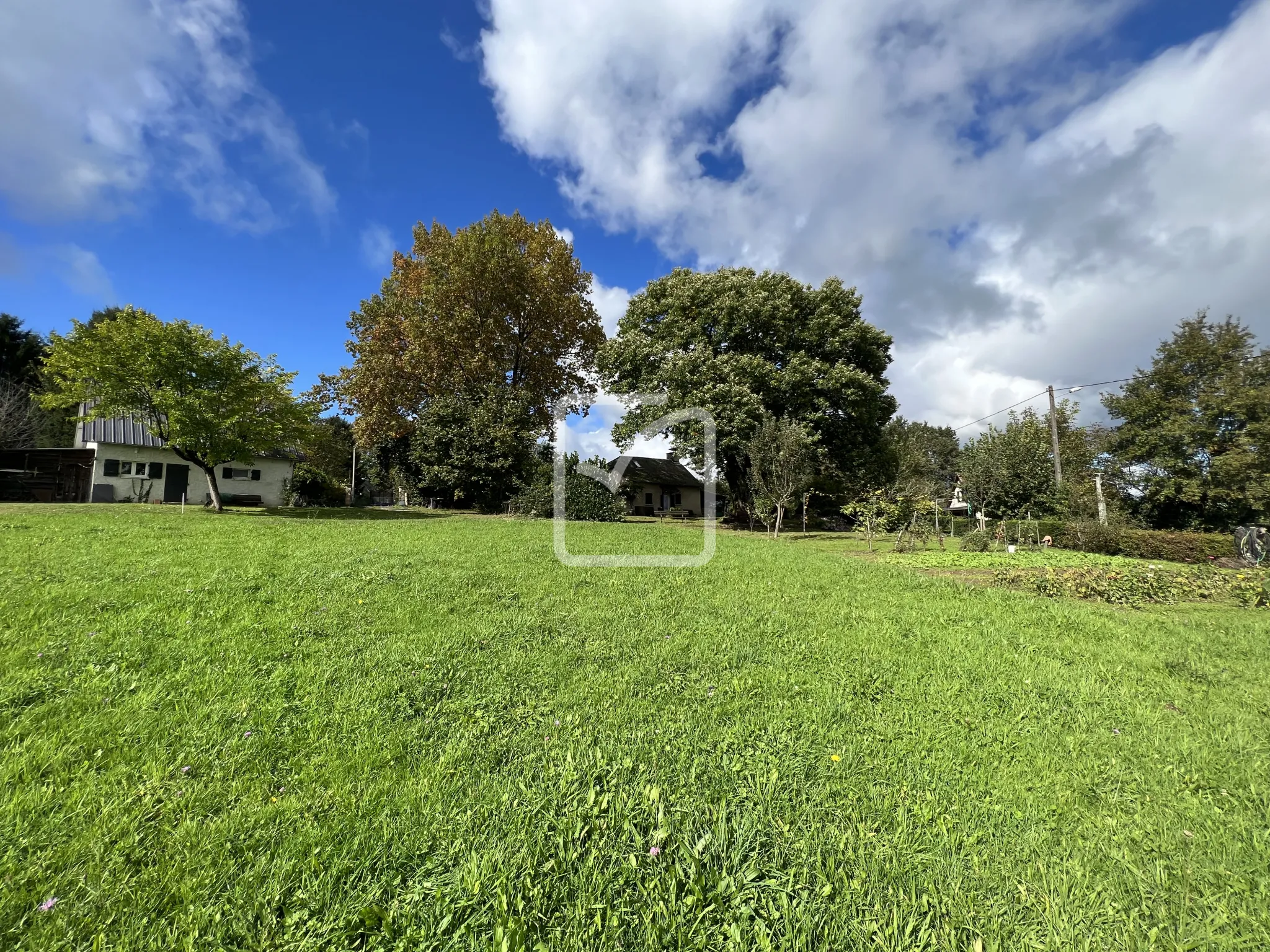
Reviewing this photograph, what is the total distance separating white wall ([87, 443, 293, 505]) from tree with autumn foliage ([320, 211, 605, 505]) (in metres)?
4.79

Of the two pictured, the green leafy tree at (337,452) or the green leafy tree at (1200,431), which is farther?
the green leafy tree at (337,452)

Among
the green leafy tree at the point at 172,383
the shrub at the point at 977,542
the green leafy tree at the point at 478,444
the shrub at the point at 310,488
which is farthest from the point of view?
the shrub at the point at 310,488

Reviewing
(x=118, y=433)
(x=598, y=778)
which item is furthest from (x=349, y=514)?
(x=598, y=778)

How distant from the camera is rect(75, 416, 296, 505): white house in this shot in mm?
21453

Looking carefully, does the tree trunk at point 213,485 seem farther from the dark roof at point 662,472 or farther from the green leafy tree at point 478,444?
the dark roof at point 662,472

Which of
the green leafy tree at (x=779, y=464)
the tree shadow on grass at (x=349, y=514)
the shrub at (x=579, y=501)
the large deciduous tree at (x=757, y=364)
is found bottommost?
the tree shadow on grass at (x=349, y=514)

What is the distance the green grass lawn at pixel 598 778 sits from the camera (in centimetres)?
190

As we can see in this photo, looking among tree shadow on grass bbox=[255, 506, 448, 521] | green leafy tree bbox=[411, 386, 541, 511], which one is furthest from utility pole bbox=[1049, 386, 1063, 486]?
tree shadow on grass bbox=[255, 506, 448, 521]

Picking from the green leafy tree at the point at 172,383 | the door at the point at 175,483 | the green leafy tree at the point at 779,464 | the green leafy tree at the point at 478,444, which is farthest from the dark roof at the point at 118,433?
the green leafy tree at the point at 779,464

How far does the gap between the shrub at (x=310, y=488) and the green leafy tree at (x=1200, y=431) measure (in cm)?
4108

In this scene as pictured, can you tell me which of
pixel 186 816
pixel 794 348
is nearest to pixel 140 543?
pixel 186 816

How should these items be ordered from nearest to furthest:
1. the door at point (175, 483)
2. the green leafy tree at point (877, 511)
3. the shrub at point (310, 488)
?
the green leafy tree at point (877, 511)
the door at point (175, 483)
the shrub at point (310, 488)

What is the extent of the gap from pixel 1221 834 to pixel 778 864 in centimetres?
238

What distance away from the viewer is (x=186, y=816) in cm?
224
